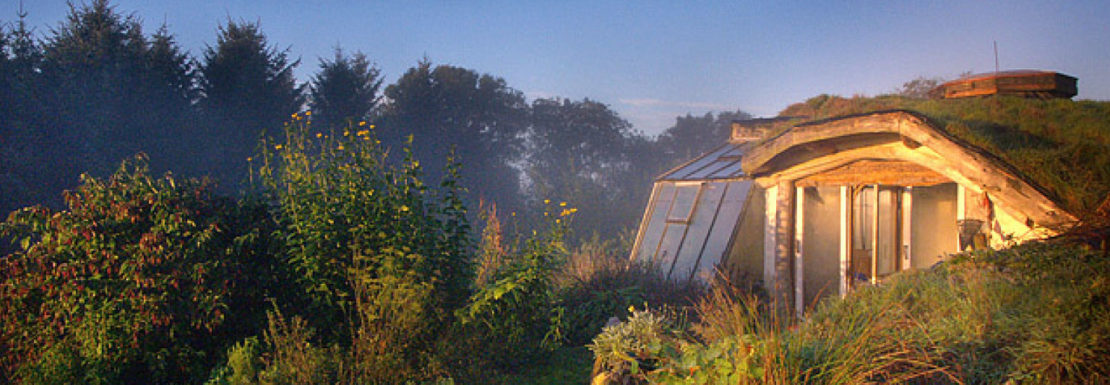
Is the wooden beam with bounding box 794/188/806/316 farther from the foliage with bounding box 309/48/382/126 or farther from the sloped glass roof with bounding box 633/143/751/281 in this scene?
the foliage with bounding box 309/48/382/126

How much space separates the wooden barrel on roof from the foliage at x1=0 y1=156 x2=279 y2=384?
9198 mm

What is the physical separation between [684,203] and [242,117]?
1223 centimetres

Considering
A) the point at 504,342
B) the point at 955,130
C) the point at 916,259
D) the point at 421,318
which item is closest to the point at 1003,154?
the point at 955,130

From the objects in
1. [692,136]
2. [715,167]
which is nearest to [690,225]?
[715,167]

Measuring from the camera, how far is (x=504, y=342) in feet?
21.5

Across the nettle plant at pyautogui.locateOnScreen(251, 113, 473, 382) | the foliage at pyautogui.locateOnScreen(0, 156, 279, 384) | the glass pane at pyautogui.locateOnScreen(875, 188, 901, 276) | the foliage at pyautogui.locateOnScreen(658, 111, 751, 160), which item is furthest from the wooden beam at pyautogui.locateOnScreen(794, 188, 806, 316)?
the foliage at pyautogui.locateOnScreen(658, 111, 751, 160)

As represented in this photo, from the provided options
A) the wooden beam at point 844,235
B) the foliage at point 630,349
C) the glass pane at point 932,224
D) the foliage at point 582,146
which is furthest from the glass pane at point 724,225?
the foliage at point 582,146

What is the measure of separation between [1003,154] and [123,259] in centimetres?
815

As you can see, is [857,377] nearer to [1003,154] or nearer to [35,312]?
[1003,154]

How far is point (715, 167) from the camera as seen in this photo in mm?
13891

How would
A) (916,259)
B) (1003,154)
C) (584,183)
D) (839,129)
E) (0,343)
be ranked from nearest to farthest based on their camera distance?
(0,343)
(1003,154)
(839,129)
(916,259)
(584,183)

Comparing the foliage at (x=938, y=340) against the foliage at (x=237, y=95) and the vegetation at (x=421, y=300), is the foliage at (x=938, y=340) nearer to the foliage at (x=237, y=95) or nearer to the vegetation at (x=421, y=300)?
the vegetation at (x=421, y=300)

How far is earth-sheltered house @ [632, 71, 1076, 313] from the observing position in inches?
→ 281

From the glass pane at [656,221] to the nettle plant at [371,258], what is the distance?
7378mm
